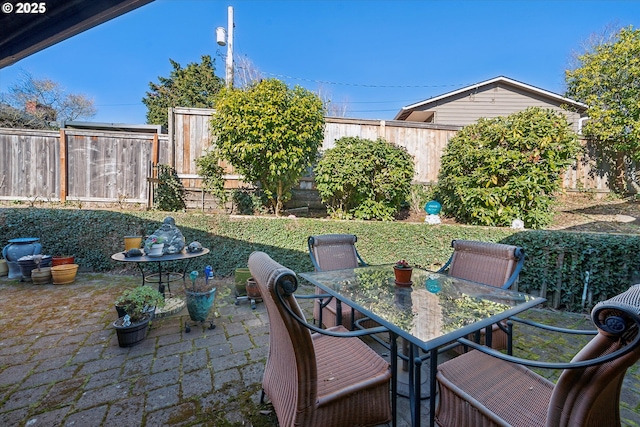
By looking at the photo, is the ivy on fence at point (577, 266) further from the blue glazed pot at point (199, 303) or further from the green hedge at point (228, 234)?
the blue glazed pot at point (199, 303)

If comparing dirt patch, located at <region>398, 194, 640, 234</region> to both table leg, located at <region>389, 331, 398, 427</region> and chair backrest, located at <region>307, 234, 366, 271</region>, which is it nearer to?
chair backrest, located at <region>307, 234, 366, 271</region>

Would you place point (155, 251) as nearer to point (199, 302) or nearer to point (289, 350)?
point (199, 302)

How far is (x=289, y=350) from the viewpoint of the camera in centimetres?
121

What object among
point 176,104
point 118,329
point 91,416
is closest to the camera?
point 91,416

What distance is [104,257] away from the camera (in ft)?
14.9

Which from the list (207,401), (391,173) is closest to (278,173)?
(391,173)

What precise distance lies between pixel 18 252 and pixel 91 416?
402 cm

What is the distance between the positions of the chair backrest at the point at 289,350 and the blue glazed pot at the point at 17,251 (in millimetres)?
4894

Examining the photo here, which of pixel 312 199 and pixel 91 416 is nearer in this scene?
pixel 91 416

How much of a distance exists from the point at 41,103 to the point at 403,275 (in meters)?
18.9

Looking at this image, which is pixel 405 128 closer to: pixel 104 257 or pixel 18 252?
pixel 104 257

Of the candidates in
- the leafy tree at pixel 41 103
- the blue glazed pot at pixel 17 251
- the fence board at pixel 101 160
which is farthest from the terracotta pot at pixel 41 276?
the leafy tree at pixel 41 103

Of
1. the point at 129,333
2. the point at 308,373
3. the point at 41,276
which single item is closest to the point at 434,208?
the point at 308,373

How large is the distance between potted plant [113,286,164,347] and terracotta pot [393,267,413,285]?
223 centimetres
